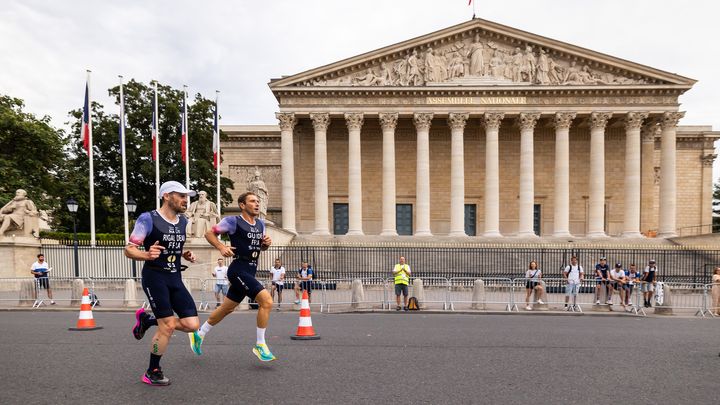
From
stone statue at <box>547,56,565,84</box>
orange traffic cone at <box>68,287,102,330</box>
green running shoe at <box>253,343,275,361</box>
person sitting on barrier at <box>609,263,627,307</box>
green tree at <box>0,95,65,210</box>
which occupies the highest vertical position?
stone statue at <box>547,56,565,84</box>

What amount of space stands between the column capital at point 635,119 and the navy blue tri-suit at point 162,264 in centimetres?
3568

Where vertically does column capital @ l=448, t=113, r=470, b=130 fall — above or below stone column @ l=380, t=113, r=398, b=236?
above

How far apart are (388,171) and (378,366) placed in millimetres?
28220

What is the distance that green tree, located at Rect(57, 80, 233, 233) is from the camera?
32.6 meters

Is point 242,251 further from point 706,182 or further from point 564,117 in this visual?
point 706,182

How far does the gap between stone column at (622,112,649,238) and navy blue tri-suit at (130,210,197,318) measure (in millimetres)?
34690

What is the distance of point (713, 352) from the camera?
7.00 m

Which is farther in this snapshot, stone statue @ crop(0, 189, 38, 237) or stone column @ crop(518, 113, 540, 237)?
stone column @ crop(518, 113, 540, 237)

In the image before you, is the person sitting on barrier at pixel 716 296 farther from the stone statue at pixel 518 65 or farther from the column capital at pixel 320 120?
the column capital at pixel 320 120

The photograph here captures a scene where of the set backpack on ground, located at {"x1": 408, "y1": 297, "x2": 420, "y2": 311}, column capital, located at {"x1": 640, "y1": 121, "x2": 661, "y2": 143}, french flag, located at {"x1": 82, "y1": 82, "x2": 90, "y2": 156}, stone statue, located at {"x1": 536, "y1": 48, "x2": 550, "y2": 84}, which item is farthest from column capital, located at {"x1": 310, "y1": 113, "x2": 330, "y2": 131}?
column capital, located at {"x1": 640, "y1": 121, "x2": 661, "y2": 143}

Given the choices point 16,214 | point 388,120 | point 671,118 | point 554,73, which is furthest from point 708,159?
point 16,214

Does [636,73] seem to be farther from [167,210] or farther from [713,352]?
[167,210]

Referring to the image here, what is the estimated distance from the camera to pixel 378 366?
573 cm

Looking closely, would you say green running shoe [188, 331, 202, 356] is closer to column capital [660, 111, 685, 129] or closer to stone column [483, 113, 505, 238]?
stone column [483, 113, 505, 238]
